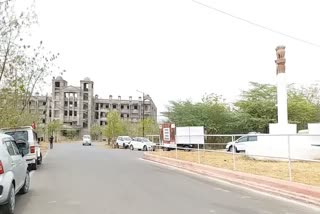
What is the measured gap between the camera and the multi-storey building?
126 meters

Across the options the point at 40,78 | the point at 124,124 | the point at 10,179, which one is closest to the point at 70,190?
the point at 10,179

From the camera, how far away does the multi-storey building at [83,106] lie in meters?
126

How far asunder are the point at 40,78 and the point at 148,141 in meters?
21.4

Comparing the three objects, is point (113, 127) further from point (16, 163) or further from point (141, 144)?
point (16, 163)

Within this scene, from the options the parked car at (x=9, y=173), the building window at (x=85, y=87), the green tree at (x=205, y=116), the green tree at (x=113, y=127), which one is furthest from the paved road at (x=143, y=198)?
the building window at (x=85, y=87)

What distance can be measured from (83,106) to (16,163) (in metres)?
120

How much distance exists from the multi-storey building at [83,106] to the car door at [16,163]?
364 ft

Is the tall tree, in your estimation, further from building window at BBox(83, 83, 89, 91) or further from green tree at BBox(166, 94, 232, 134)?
building window at BBox(83, 83, 89, 91)

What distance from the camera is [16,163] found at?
35.4 feet

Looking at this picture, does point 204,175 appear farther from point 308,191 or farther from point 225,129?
point 225,129

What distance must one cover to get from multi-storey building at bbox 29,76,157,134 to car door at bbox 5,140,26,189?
364 ft

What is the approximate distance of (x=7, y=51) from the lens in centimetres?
2512

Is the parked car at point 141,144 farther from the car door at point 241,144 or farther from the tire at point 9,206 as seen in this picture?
the tire at point 9,206

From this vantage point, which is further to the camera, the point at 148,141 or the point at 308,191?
the point at 148,141
